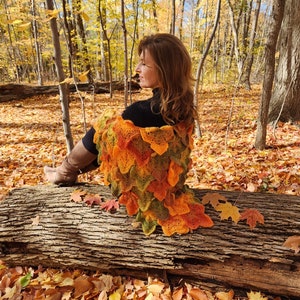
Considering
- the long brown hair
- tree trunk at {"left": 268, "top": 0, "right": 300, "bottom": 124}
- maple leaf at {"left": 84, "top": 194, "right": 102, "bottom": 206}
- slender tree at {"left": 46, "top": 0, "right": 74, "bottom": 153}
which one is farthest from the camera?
tree trunk at {"left": 268, "top": 0, "right": 300, "bottom": 124}

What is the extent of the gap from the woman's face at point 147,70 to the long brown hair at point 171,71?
3 centimetres

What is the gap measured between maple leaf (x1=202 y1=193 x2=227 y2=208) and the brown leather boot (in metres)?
0.98

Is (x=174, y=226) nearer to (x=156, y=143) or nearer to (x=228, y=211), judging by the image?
(x=228, y=211)

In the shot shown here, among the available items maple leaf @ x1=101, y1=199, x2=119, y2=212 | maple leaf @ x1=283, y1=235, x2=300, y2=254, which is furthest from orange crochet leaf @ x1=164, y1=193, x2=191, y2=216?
maple leaf @ x1=283, y1=235, x2=300, y2=254

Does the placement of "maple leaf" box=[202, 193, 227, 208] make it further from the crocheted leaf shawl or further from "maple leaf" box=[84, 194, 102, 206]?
"maple leaf" box=[84, 194, 102, 206]

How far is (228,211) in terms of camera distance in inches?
74.3

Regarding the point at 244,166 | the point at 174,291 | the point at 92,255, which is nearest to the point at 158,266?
the point at 174,291

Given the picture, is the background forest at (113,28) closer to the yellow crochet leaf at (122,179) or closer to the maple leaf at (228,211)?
the yellow crochet leaf at (122,179)

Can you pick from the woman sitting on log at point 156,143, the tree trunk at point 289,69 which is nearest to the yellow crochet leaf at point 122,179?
the woman sitting on log at point 156,143

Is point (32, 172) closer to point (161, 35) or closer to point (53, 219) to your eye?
point (53, 219)

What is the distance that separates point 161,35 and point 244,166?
259 centimetres

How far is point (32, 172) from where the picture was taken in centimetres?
407

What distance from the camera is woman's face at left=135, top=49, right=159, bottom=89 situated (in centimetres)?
159

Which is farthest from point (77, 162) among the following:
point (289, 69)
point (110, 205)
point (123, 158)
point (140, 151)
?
point (289, 69)
